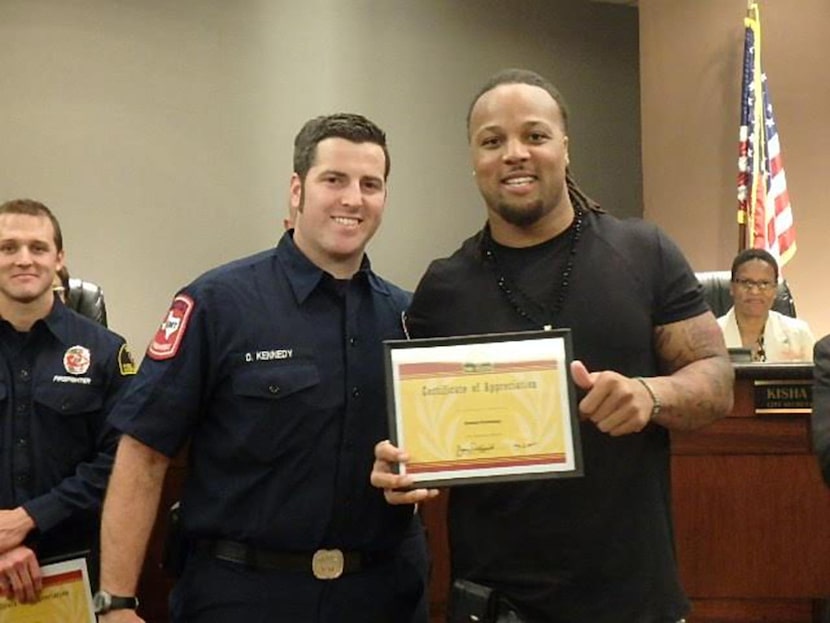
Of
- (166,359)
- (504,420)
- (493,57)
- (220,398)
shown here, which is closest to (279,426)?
(220,398)

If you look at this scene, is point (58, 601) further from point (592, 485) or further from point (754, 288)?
point (754, 288)

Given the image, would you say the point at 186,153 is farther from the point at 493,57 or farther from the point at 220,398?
the point at 220,398

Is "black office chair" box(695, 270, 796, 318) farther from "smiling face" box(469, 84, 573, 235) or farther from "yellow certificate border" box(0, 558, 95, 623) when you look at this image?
"yellow certificate border" box(0, 558, 95, 623)

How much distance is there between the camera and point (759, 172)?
4910 millimetres

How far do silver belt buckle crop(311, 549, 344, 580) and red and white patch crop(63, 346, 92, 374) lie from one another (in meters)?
0.94

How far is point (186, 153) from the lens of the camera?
5137 mm

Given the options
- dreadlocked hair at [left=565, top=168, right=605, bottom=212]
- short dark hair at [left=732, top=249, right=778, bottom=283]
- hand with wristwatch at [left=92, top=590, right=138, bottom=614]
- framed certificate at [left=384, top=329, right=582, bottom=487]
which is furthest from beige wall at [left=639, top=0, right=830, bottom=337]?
hand with wristwatch at [left=92, top=590, right=138, bottom=614]

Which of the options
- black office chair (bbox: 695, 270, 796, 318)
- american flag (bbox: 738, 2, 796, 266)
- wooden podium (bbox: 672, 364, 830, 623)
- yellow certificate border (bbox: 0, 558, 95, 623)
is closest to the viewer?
yellow certificate border (bbox: 0, 558, 95, 623)

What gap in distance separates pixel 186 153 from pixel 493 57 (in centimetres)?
199

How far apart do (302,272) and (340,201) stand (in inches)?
5.9

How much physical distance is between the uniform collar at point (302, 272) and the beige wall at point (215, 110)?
3.49 metres

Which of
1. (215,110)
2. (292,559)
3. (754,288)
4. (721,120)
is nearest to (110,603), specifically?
(292,559)

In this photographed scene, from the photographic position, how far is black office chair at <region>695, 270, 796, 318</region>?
14.3 feet

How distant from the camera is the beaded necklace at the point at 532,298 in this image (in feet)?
5.04
